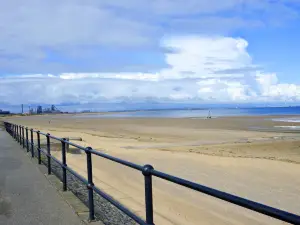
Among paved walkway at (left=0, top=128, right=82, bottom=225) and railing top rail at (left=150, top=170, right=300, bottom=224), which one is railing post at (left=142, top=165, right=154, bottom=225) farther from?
paved walkway at (left=0, top=128, right=82, bottom=225)

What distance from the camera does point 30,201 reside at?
20.9 ft

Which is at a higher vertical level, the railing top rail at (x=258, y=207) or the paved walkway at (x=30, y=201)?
the railing top rail at (x=258, y=207)

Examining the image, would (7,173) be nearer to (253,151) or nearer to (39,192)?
(39,192)

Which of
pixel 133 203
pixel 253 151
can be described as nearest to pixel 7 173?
pixel 133 203

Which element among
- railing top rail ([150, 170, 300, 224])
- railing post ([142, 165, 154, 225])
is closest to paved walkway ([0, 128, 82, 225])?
railing post ([142, 165, 154, 225])

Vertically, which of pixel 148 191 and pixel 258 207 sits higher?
pixel 258 207

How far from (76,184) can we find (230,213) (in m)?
3.21

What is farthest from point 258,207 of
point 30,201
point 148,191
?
point 30,201

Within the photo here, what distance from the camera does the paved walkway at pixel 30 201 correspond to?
531cm

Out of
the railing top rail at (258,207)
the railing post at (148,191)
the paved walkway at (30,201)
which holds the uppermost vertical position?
the railing top rail at (258,207)

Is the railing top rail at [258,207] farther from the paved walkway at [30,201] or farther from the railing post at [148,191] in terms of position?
the paved walkway at [30,201]

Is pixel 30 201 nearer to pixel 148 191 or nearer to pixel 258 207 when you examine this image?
pixel 148 191

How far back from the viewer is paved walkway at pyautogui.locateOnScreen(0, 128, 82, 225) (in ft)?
17.4

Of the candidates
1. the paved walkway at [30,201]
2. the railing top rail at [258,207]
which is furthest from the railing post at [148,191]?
the paved walkway at [30,201]
